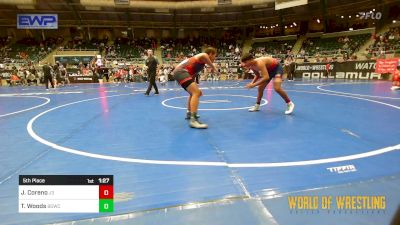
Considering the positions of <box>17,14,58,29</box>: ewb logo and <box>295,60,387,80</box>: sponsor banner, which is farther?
<box>17,14,58,29</box>: ewb logo

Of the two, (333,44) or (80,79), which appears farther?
(333,44)

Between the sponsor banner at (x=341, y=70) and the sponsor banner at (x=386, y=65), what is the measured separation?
331mm

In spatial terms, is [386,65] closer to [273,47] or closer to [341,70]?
[341,70]

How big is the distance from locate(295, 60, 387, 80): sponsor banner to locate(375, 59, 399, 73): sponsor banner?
33 centimetres

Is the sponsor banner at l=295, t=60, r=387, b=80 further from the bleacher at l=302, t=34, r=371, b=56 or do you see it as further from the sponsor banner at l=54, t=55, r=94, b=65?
the sponsor banner at l=54, t=55, r=94, b=65

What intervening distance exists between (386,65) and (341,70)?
3355 mm

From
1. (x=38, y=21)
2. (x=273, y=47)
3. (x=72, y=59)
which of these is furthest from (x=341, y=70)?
(x=38, y=21)

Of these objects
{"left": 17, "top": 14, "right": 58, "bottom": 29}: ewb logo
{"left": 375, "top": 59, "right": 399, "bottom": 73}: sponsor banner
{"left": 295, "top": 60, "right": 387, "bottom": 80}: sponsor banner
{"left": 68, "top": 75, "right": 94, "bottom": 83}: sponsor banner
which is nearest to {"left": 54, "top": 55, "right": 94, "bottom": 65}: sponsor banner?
{"left": 17, "top": 14, "right": 58, "bottom": 29}: ewb logo

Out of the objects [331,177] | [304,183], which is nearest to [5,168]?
[304,183]

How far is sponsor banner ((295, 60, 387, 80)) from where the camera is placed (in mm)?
18453

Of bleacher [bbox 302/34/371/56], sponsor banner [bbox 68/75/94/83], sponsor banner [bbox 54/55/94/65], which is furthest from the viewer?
sponsor banner [bbox 54/55/94/65]

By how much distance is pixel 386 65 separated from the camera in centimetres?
1734

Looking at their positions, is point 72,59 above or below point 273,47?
below

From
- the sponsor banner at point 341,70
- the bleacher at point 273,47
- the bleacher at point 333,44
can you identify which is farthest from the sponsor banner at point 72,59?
the bleacher at point 333,44
